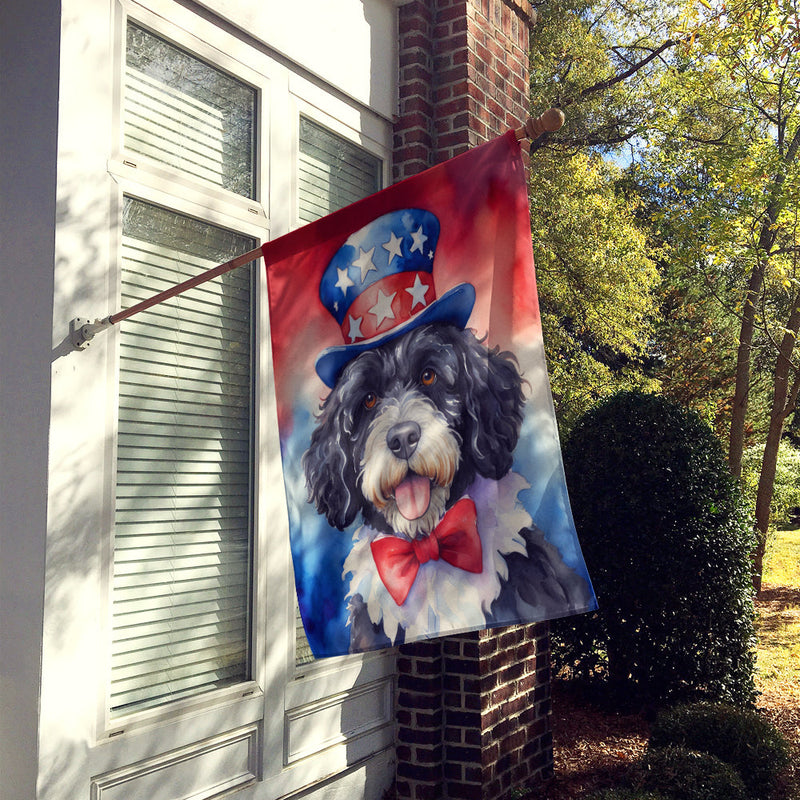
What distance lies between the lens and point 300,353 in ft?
9.14

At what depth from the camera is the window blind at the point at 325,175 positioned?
167 inches

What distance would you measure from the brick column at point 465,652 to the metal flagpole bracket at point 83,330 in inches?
93.9

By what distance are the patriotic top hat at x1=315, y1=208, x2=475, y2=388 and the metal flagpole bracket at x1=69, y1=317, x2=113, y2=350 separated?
84 centimetres

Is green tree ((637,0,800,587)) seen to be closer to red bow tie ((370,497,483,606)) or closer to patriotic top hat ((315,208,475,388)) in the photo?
patriotic top hat ((315,208,475,388))

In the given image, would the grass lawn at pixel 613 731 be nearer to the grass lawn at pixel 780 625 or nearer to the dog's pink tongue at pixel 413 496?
the grass lawn at pixel 780 625

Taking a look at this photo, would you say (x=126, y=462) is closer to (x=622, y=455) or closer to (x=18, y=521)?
(x=18, y=521)

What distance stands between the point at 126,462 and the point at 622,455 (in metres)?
4.11

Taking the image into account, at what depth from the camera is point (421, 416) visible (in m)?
2.68

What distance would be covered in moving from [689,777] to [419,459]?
276 cm

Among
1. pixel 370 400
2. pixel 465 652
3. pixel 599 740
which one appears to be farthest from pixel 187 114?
pixel 599 740

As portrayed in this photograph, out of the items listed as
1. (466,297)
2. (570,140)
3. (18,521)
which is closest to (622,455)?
(466,297)

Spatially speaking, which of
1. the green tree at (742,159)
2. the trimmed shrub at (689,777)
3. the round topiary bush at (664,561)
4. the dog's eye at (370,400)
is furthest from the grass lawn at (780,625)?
the dog's eye at (370,400)

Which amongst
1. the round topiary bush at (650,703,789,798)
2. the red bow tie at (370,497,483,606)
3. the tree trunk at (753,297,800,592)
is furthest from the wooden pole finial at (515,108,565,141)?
the tree trunk at (753,297,800,592)

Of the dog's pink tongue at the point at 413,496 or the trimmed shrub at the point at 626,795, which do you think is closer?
the dog's pink tongue at the point at 413,496
